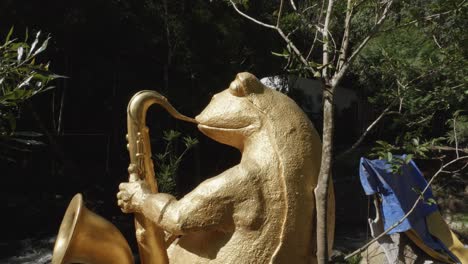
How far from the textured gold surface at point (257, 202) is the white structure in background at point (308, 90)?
249 inches

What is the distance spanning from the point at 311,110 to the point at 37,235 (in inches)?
271

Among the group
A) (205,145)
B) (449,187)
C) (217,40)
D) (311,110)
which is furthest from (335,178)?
(217,40)

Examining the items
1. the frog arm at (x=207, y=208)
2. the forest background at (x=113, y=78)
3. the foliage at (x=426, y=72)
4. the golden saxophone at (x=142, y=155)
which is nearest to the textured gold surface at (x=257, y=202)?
the frog arm at (x=207, y=208)

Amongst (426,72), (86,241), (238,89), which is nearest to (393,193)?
(426,72)

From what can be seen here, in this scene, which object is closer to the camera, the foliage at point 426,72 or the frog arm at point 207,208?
the frog arm at point 207,208

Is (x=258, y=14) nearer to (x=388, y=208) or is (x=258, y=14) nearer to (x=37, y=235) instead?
(x=388, y=208)

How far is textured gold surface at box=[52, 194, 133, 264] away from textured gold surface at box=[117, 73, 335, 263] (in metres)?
0.25

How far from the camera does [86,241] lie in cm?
222

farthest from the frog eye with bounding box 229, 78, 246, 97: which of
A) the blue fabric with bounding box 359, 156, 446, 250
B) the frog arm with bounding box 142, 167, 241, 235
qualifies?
the blue fabric with bounding box 359, 156, 446, 250

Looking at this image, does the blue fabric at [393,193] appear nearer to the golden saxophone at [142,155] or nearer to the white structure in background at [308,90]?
the golden saxophone at [142,155]

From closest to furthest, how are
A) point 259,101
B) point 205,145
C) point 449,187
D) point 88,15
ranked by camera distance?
point 259,101 → point 88,15 → point 205,145 → point 449,187

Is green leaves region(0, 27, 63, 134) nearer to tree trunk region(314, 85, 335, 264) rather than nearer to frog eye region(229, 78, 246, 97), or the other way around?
frog eye region(229, 78, 246, 97)

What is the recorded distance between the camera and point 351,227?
9891 mm

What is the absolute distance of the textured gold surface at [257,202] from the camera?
6.49 ft
